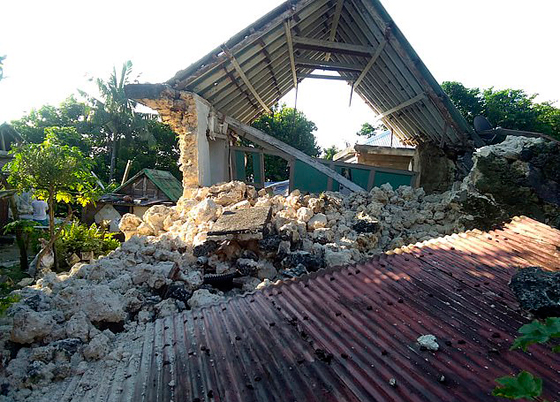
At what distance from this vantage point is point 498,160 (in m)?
5.56

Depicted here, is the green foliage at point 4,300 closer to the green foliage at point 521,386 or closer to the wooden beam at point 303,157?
the green foliage at point 521,386

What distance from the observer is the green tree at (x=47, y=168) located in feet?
18.3

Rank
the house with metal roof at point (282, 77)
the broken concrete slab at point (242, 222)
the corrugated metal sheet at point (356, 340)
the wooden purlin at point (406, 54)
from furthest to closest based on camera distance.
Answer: the wooden purlin at point (406, 54) < the house with metal roof at point (282, 77) < the broken concrete slab at point (242, 222) < the corrugated metal sheet at point (356, 340)

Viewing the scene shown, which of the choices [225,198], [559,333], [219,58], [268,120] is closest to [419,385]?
[559,333]

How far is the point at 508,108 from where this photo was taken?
713 inches

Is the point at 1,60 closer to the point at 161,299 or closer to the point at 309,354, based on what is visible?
the point at 161,299

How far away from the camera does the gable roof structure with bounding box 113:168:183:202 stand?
14.9m

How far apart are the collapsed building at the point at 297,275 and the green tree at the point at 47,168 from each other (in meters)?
1.64

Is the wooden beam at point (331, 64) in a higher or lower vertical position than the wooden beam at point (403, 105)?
higher

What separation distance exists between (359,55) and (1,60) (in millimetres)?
8608

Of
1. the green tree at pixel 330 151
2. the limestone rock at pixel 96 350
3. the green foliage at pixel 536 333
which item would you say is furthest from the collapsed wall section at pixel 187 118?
the green tree at pixel 330 151

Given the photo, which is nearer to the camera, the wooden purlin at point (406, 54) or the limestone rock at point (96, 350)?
the limestone rock at point (96, 350)

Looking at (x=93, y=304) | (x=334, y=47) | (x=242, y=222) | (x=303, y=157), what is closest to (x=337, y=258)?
(x=242, y=222)

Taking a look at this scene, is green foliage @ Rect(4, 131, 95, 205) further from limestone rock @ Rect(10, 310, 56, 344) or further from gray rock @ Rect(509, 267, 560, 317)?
gray rock @ Rect(509, 267, 560, 317)
